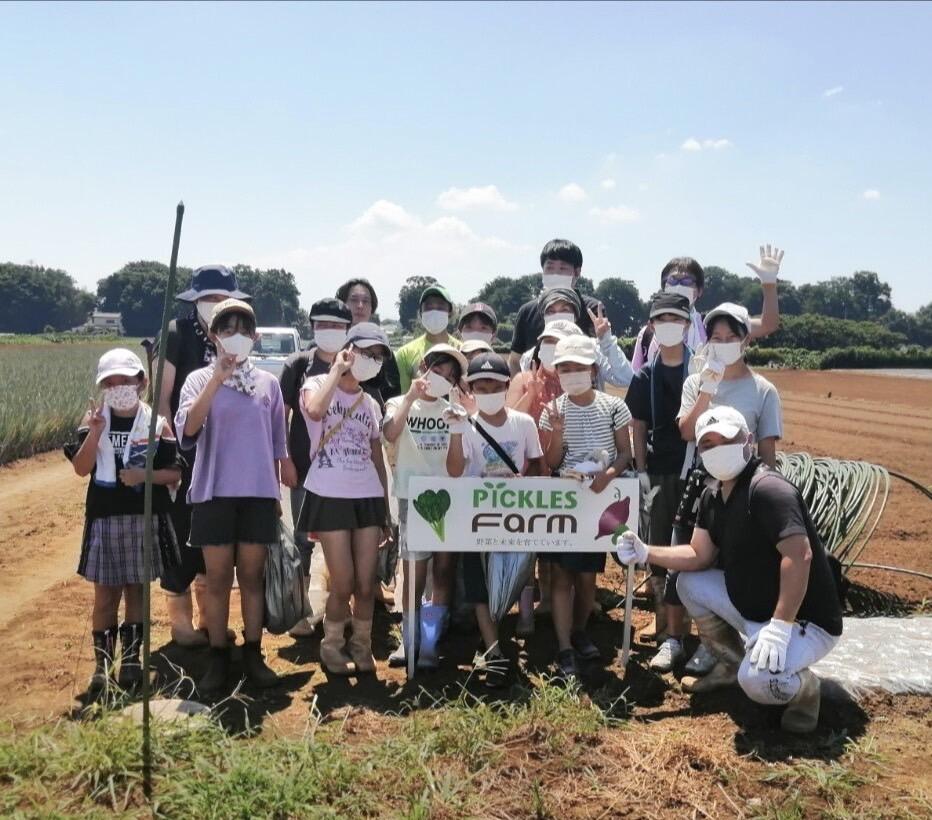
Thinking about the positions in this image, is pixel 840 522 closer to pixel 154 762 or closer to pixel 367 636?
pixel 367 636

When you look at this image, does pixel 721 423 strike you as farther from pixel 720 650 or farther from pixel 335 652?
pixel 335 652

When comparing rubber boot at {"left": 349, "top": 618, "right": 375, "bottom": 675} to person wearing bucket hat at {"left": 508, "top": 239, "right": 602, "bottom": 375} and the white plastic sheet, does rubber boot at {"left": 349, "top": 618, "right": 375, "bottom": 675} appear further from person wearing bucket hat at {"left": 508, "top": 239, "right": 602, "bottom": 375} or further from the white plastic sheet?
the white plastic sheet

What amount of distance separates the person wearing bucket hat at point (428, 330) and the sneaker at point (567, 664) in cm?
183

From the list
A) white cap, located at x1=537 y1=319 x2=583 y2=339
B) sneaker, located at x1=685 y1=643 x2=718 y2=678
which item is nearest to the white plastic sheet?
sneaker, located at x1=685 y1=643 x2=718 y2=678

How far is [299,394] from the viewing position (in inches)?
177

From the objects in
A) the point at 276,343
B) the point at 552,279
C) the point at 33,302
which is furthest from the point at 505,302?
the point at 552,279

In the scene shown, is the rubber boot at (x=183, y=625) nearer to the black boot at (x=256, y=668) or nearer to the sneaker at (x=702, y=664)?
the black boot at (x=256, y=668)

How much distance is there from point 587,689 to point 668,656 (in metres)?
0.55

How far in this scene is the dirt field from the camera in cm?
322

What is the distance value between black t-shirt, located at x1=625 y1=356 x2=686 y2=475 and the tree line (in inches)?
1995

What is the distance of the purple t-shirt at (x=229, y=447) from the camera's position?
155 inches

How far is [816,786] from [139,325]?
83.1m

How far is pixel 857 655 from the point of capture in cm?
405

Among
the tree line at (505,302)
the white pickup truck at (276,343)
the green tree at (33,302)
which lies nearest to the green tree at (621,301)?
the tree line at (505,302)
